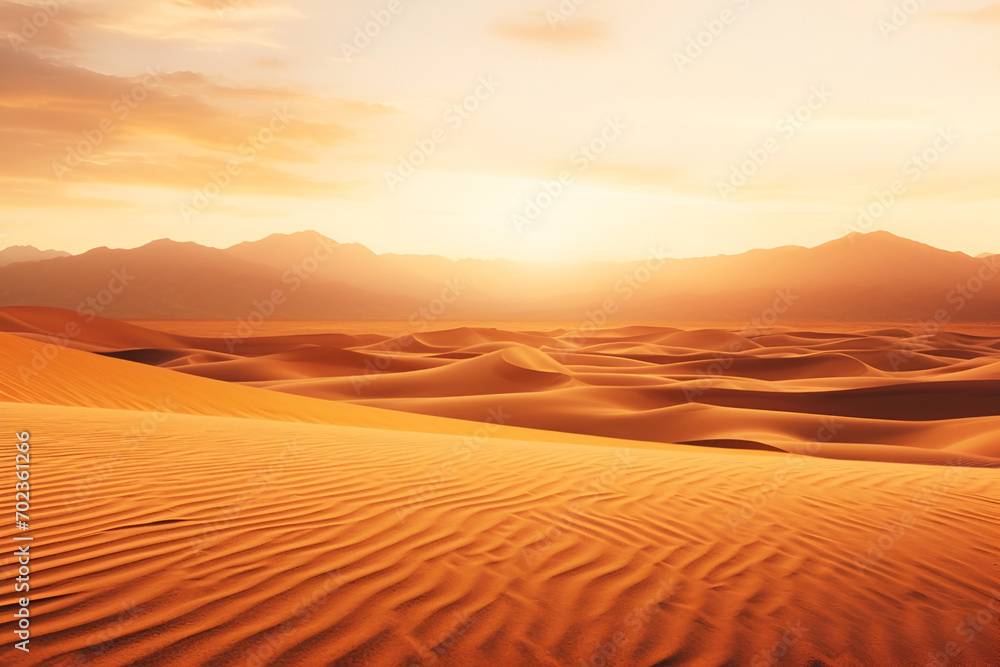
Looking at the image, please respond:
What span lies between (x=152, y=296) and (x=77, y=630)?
150 m

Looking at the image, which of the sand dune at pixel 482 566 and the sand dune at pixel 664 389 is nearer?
the sand dune at pixel 482 566

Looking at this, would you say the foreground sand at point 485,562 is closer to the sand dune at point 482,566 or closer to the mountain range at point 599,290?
the sand dune at point 482,566

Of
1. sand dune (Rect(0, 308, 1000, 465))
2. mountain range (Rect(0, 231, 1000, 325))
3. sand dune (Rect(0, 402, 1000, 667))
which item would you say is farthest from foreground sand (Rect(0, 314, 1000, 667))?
mountain range (Rect(0, 231, 1000, 325))

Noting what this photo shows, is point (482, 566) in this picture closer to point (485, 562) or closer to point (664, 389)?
point (485, 562)

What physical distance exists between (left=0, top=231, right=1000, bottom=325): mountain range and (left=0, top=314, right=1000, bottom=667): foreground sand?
120151mm

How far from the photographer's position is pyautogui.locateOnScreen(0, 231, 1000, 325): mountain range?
5098 inches

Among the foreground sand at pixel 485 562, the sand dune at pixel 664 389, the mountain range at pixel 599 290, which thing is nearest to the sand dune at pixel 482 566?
the foreground sand at pixel 485 562

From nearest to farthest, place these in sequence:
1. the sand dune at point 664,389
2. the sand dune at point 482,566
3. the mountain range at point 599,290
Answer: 1. the sand dune at point 482,566
2. the sand dune at point 664,389
3. the mountain range at point 599,290

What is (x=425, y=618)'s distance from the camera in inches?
114

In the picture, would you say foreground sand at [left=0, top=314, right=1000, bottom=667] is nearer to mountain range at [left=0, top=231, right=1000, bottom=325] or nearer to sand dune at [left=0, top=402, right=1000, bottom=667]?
sand dune at [left=0, top=402, right=1000, bottom=667]

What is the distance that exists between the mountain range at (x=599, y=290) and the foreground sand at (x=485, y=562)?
120 meters

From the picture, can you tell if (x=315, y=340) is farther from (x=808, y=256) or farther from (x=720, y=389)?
(x=808, y=256)

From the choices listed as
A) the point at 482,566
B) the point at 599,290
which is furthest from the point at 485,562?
the point at 599,290

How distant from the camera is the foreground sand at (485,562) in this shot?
9.04ft
